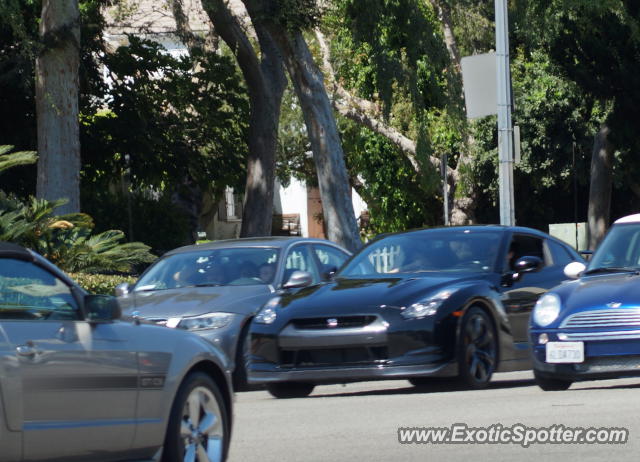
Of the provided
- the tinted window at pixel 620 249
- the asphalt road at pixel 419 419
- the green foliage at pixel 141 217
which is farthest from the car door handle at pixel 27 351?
the green foliage at pixel 141 217

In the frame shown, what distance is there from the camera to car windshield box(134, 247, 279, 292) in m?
14.5

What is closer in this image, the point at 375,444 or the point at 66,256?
the point at 375,444

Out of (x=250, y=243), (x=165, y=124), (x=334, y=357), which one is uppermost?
(x=165, y=124)

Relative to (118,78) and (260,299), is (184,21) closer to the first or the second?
(118,78)

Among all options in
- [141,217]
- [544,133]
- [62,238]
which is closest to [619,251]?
[62,238]

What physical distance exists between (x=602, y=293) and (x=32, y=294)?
5.70 meters

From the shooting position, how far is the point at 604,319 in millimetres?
10781

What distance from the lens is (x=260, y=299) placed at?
13844mm

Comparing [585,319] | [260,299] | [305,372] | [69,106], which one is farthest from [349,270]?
[69,106]

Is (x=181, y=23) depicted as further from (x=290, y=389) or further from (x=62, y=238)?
(x=290, y=389)

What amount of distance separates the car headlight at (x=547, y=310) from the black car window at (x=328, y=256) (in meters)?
4.24

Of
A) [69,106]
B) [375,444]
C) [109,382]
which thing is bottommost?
[375,444]

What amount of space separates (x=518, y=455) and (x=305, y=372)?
397 centimetres

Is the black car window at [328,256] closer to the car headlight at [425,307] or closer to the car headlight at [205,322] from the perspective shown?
the car headlight at [205,322]
